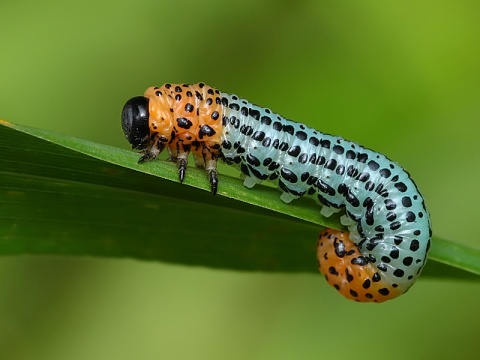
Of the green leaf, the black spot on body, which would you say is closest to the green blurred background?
the green leaf

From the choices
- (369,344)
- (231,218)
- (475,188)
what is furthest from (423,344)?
(231,218)

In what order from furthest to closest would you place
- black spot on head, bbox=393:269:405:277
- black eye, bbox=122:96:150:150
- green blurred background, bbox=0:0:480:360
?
green blurred background, bbox=0:0:480:360, black eye, bbox=122:96:150:150, black spot on head, bbox=393:269:405:277

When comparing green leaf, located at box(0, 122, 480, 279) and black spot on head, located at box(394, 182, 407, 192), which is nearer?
green leaf, located at box(0, 122, 480, 279)

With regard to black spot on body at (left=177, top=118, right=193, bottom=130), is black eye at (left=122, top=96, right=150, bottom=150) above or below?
below

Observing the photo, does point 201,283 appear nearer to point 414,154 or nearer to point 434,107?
point 414,154

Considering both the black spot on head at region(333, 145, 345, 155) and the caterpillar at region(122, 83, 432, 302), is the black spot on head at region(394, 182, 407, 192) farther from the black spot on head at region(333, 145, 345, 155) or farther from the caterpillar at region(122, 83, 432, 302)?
the black spot on head at region(333, 145, 345, 155)

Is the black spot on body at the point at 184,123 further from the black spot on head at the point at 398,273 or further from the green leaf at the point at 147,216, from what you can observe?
the black spot on head at the point at 398,273

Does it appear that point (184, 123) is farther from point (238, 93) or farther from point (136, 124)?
point (238, 93)
